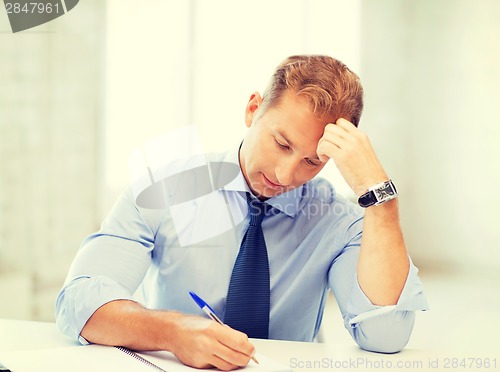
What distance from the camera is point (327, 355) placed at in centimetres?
110

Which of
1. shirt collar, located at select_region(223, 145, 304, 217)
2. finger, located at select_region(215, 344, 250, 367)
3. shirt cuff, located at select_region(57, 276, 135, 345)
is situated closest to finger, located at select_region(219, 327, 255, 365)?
finger, located at select_region(215, 344, 250, 367)

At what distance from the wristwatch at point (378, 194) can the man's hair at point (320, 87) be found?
0.17 metres

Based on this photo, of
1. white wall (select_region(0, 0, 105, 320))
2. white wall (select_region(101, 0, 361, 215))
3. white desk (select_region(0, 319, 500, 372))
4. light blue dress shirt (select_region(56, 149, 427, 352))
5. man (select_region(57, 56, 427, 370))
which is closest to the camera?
white desk (select_region(0, 319, 500, 372))

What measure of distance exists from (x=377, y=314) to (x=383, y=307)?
20mm

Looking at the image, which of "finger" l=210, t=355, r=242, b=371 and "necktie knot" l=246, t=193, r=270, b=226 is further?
"necktie knot" l=246, t=193, r=270, b=226

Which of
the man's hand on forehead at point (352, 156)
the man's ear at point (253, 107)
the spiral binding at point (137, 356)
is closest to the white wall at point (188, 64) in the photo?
the man's ear at point (253, 107)

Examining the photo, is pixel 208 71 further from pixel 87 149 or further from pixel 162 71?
pixel 87 149

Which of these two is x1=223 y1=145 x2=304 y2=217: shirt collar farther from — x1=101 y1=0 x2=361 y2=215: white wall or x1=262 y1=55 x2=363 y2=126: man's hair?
x1=101 y1=0 x2=361 y2=215: white wall

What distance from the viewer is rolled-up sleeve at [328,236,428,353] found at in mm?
1173

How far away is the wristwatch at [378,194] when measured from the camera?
4.05 ft

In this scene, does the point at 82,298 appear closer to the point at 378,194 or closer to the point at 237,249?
the point at 237,249

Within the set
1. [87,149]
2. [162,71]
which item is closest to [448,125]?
[162,71]

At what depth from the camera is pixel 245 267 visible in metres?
1.32

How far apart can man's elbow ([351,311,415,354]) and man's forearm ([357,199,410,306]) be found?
0.15 feet
